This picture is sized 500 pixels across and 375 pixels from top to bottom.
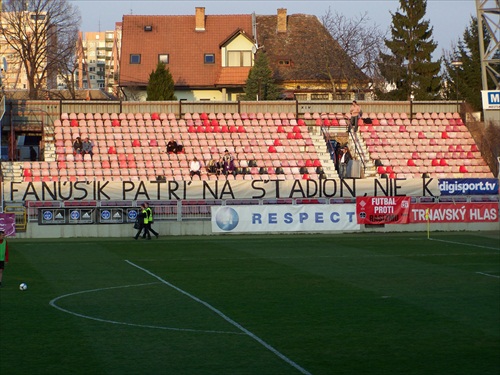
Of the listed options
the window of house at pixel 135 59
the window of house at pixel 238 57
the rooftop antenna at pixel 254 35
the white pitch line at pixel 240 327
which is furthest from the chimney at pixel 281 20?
the white pitch line at pixel 240 327

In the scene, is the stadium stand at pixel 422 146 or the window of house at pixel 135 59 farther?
the window of house at pixel 135 59

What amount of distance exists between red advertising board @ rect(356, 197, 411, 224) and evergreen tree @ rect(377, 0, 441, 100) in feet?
112

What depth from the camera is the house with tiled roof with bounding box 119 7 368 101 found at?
75.8 metres

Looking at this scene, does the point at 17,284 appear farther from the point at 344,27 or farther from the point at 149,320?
the point at 344,27

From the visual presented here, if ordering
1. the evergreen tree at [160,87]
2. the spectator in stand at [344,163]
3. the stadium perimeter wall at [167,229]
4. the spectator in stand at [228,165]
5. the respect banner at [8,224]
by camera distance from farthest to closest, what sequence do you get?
the evergreen tree at [160,87] < the spectator in stand at [344,163] < the spectator in stand at [228,165] < the stadium perimeter wall at [167,229] < the respect banner at [8,224]

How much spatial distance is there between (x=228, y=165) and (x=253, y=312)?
30654 mm

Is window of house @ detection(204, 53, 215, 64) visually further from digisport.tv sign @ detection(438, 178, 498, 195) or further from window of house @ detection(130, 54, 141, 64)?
digisport.tv sign @ detection(438, 178, 498, 195)

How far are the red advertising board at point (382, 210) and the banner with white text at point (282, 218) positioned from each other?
0.43 metres

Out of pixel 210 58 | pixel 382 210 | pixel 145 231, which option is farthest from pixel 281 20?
pixel 145 231

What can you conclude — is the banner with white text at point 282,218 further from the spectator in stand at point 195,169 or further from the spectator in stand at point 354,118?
the spectator in stand at point 354,118

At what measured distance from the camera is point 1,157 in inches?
1950

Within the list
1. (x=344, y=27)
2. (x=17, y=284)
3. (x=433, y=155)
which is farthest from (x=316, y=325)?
(x=344, y=27)

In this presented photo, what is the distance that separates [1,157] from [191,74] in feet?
94.8

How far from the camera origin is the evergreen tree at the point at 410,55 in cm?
7506
